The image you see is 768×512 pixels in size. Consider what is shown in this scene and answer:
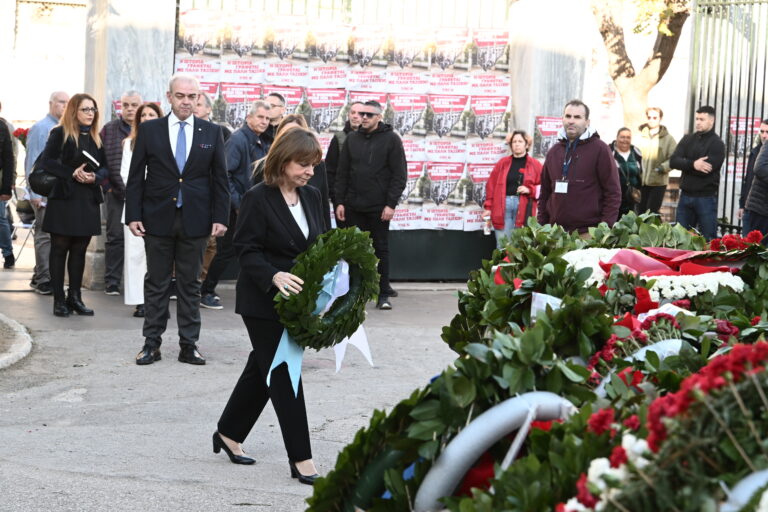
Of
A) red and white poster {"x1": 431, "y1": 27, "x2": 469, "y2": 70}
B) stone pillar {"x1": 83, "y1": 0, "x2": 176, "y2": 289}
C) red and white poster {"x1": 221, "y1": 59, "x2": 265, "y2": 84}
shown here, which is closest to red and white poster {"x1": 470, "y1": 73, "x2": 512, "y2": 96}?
red and white poster {"x1": 431, "y1": 27, "x2": 469, "y2": 70}

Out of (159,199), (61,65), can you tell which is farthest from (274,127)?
(61,65)

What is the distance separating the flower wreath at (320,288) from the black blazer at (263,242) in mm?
227

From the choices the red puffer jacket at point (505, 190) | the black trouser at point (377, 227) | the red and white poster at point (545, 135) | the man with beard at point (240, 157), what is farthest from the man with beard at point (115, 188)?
the red and white poster at point (545, 135)

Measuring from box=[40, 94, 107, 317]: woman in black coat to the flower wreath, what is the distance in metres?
5.16

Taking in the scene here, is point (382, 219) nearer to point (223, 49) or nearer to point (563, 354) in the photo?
point (223, 49)

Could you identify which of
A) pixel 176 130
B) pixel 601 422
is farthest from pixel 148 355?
pixel 601 422

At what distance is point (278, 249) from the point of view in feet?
19.0

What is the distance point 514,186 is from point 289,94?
259 centimetres

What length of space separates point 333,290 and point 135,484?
127cm

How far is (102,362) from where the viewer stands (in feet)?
28.0

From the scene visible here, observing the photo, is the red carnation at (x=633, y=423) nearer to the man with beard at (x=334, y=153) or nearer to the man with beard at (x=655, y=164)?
the man with beard at (x=334, y=153)

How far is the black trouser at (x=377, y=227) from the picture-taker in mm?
11836

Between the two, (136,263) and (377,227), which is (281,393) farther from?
(377,227)

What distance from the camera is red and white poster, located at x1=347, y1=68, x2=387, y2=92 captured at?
12.8 m
